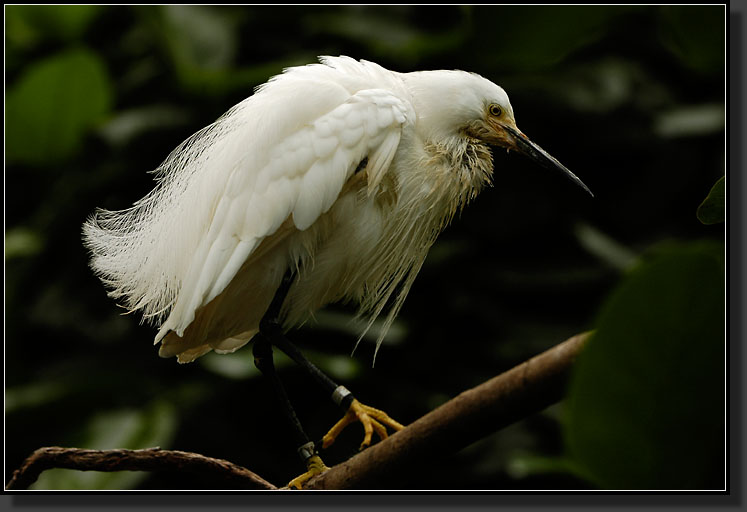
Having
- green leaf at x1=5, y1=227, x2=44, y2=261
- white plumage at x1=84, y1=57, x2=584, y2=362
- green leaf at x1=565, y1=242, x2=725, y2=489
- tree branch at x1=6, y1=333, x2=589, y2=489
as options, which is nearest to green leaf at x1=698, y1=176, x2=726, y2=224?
green leaf at x1=565, y1=242, x2=725, y2=489

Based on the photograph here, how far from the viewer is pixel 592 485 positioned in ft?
3.74

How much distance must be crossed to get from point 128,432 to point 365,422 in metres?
0.62

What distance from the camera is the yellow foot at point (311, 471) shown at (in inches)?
Result: 46.7

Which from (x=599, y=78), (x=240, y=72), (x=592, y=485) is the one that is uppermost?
(x=240, y=72)

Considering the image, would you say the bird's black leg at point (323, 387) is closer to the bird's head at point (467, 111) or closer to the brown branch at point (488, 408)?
the brown branch at point (488, 408)

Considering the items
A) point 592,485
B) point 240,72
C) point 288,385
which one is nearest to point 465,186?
point 592,485

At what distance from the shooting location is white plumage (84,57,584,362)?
109 cm

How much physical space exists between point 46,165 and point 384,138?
965 millimetres

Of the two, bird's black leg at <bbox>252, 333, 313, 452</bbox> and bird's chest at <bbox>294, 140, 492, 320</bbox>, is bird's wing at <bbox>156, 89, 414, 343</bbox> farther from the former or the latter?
bird's black leg at <bbox>252, 333, 313, 452</bbox>

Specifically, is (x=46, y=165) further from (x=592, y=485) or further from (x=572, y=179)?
(x=592, y=485)

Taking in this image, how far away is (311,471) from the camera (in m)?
1.20

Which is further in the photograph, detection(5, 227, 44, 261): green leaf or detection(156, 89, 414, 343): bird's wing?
detection(5, 227, 44, 261): green leaf

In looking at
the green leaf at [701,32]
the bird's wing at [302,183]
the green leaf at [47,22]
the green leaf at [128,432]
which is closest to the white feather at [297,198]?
the bird's wing at [302,183]

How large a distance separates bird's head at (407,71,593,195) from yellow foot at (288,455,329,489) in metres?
0.51
